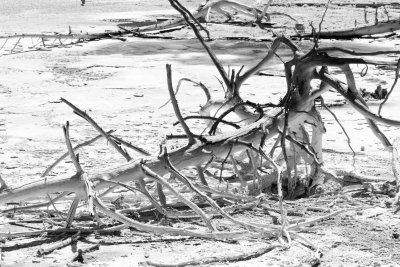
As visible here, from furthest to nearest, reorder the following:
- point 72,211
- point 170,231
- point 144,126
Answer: point 144,126
point 72,211
point 170,231

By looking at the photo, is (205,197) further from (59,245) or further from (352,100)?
(352,100)

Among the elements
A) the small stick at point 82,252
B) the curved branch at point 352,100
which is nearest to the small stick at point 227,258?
the small stick at point 82,252

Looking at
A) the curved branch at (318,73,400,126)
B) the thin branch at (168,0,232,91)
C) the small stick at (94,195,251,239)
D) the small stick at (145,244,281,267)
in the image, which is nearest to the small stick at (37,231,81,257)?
the small stick at (94,195,251,239)

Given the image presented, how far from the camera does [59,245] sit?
3.52 metres

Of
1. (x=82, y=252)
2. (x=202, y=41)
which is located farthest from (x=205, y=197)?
(x=202, y=41)

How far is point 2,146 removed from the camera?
18.5ft

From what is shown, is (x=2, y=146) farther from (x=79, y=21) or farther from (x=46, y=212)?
(x=79, y=21)

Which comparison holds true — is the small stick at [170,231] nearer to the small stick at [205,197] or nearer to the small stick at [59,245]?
the small stick at [205,197]

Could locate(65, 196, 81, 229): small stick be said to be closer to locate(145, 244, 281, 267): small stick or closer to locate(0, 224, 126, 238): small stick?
locate(0, 224, 126, 238): small stick

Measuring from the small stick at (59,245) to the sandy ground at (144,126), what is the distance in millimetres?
23

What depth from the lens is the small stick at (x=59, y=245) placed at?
346cm

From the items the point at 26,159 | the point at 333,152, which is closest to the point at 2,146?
the point at 26,159

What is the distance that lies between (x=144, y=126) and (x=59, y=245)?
2.73 metres

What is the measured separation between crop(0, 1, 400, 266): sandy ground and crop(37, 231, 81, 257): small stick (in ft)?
0.07
